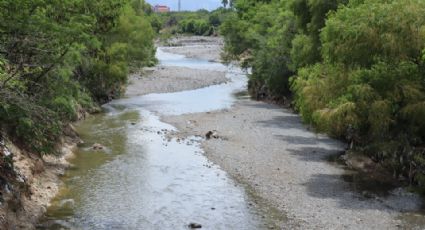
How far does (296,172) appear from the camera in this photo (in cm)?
2655

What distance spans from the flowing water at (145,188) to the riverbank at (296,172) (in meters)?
1.20

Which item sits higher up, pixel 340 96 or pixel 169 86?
pixel 340 96

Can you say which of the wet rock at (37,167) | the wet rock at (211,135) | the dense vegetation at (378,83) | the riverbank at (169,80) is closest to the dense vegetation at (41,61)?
the wet rock at (37,167)

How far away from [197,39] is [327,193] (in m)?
152

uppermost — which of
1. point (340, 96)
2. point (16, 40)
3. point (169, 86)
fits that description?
point (16, 40)

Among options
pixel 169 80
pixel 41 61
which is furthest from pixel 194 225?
pixel 169 80

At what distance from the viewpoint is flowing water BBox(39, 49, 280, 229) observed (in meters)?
19.2

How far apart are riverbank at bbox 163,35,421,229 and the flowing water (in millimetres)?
1198

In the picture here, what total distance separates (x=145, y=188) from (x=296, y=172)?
7.70 metres

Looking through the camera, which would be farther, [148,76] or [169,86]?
[148,76]

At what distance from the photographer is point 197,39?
567ft

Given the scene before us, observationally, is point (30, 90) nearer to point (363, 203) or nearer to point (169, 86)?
point (363, 203)

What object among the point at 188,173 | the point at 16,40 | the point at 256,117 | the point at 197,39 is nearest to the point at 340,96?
the point at 188,173

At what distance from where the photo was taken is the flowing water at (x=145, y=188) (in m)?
19.2
